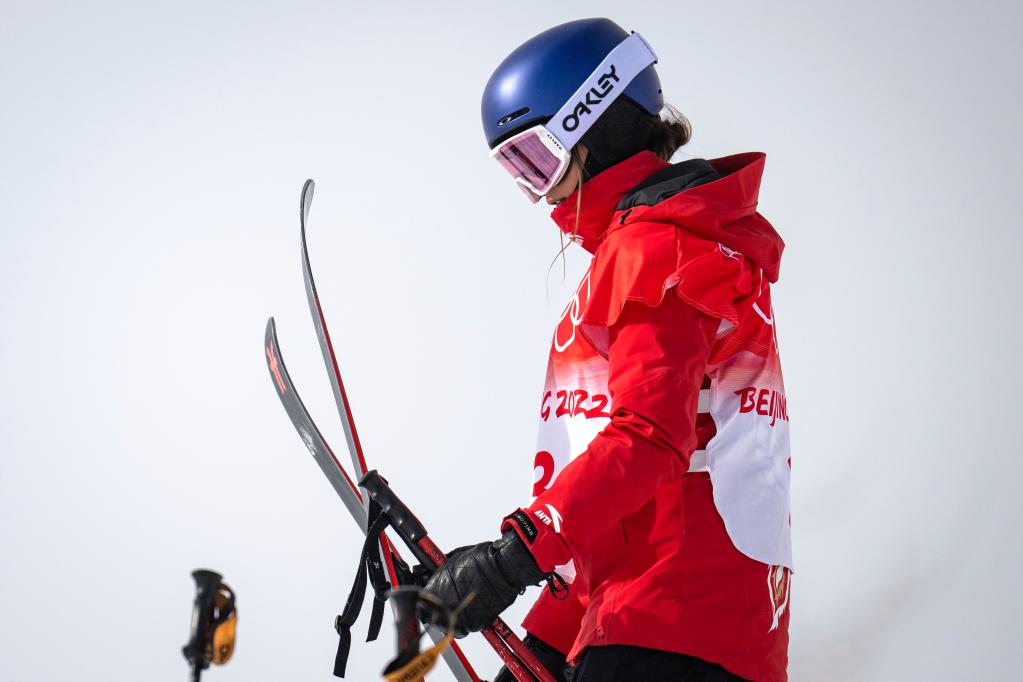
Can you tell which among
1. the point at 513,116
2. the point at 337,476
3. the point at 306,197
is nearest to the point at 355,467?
the point at 337,476

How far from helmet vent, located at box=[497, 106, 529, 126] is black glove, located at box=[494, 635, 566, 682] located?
884 mm

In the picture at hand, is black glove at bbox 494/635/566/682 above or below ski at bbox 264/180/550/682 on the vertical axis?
below

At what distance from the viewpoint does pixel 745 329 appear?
1480mm

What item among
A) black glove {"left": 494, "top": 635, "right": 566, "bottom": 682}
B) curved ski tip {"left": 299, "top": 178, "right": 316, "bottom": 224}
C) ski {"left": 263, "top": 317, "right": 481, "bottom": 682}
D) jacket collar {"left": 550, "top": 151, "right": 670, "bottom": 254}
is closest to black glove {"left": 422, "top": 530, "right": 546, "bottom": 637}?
ski {"left": 263, "top": 317, "right": 481, "bottom": 682}

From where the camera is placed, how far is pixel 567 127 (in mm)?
1631

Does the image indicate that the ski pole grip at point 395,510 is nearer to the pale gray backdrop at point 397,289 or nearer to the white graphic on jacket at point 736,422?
the white graphic on jacket at point 736,422

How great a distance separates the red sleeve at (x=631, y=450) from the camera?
1290 millimetres

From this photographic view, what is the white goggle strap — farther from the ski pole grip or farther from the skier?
the ski pole grip

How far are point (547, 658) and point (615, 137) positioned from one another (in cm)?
89

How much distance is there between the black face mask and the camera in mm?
1667

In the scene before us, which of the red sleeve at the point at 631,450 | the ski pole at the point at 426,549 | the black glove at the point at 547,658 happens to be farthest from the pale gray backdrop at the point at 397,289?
the red sleeve at the point at 631,450

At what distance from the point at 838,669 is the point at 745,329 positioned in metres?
1.92

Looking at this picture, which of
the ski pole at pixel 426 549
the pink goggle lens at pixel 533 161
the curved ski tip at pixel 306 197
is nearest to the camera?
the ski pole at pixel 426 549

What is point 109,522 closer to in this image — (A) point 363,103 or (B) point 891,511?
(A) point 363,103
